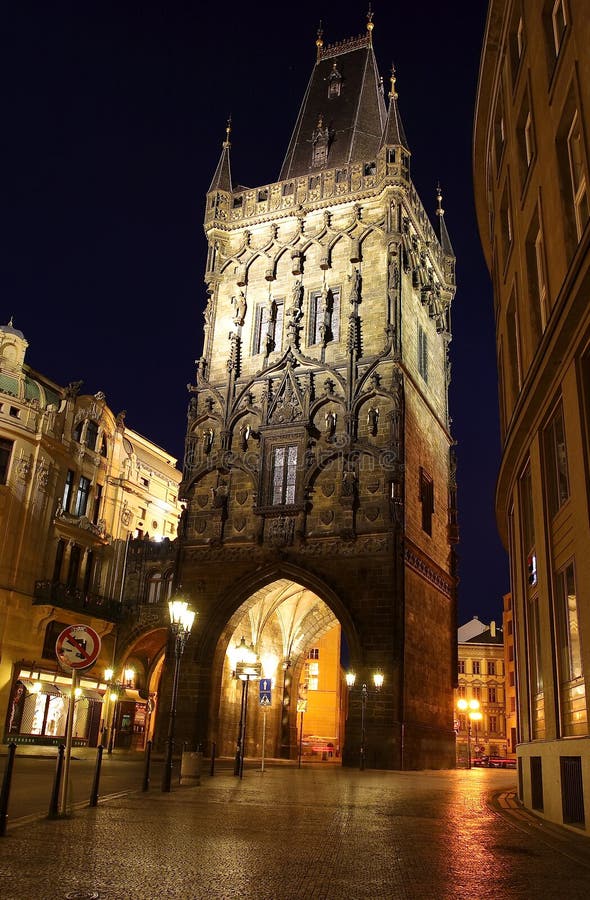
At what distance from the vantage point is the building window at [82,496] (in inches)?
1550

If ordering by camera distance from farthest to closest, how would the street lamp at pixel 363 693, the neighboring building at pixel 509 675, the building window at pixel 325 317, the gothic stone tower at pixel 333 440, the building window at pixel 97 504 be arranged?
1. the neighboring building at pixel 509 675
2. the building window at pixel 97 504
3. the building window at pixel 325 317
4. the gothic stone tower at pixel 333 440
5. the street lamp at pixel 363 693

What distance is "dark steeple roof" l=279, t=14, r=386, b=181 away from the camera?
41.8 m

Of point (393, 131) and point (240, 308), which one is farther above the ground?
point (393, 131)

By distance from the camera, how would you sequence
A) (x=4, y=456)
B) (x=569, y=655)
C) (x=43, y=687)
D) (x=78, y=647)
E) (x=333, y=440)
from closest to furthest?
(x=78, y=647) → (x=569, y=655) → (x=333, y=440) → (x=43, y=687) → (x=4, y=456)

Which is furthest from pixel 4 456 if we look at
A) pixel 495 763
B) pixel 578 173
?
pixel 495 763

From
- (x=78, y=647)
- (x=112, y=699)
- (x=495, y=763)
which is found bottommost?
(x=495, y=763)

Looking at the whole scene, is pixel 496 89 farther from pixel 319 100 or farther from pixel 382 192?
pixel 319 100

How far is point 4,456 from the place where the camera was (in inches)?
1379

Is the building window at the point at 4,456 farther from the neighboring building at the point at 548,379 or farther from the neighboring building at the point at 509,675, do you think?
the neighboring building at the point at 509,675

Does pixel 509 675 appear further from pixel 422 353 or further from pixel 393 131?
pixel 393 131

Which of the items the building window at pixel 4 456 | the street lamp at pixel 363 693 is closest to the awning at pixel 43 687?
the building window at pixel 4 456

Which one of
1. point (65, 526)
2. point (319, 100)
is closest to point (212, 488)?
point (65, 526)

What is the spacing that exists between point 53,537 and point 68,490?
A: 2.69m

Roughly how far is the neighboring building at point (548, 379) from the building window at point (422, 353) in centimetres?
1805
